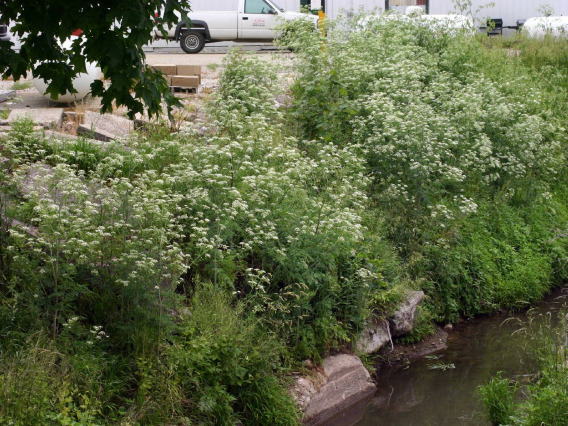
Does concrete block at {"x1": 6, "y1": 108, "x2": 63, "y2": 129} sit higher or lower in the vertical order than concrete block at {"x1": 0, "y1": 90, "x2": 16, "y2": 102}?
lower

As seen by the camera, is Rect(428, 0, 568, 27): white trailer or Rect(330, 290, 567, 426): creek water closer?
Rect(330, 290, 567, 426): creek water

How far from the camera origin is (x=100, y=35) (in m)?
5.61

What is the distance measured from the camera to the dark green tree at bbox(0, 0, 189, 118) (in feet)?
17.9

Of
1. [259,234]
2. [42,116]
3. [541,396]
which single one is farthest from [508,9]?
[541,396]

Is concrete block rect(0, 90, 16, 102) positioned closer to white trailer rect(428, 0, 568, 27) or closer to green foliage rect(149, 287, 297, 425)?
green foliage rect(149, 287, 297, 425)

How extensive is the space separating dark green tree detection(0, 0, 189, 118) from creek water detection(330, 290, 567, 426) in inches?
144

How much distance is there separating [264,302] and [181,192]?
56.7 inches

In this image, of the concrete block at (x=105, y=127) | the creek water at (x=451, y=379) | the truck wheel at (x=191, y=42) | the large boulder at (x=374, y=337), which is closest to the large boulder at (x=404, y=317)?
the large boulder at (x=374, y=337)

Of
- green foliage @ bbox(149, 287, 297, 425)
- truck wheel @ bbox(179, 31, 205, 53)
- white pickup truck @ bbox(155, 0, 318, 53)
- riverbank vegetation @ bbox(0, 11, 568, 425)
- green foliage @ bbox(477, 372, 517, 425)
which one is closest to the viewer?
riverbank vegetation @ bbox(0, 11, 568, 425)

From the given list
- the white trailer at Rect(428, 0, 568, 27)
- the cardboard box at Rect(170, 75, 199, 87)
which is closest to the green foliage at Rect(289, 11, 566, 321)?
the cardboard box at Rect(170, 75, 199, 87)

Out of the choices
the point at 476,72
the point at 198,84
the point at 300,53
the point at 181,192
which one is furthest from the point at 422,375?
the point at 476,72

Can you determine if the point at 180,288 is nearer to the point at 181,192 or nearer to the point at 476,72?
the point at 181,192

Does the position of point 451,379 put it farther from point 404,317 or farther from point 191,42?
point 191,42

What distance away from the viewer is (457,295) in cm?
975
